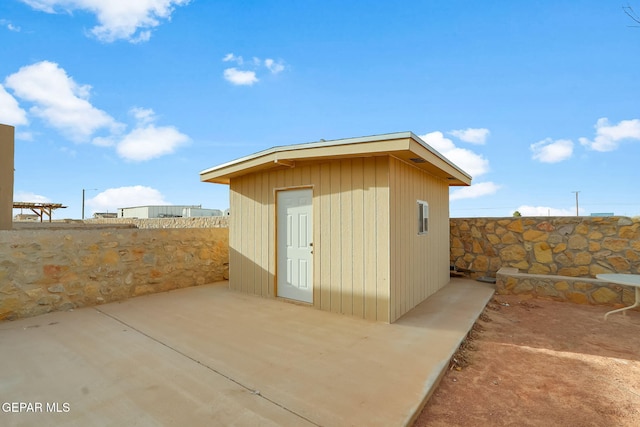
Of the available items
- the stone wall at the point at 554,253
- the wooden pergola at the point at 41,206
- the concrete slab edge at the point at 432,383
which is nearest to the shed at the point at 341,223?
the concrete slab edge at the point at 432,383

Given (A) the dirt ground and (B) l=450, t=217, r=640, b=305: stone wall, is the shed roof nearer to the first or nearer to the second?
(B) l=450, t=217, r=640, b=305: stone wall

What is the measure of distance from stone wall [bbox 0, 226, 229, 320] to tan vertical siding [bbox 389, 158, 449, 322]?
468cm

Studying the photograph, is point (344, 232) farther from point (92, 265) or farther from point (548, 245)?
point (548, 245)

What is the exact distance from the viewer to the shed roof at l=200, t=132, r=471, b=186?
3.72m

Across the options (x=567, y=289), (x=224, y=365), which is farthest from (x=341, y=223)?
(x=567, y=289)

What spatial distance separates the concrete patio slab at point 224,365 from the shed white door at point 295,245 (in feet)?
1.54

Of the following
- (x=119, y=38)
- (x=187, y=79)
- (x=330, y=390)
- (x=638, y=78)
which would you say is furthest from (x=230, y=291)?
(x=638, y=78)

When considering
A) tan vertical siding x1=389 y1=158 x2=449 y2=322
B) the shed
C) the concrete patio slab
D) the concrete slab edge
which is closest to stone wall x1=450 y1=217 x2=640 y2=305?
tan vertical siding x1=389 y1=158 x2=449 y2=322

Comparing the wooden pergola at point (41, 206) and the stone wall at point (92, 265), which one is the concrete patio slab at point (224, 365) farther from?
the wooden pergola at point (41, 206)

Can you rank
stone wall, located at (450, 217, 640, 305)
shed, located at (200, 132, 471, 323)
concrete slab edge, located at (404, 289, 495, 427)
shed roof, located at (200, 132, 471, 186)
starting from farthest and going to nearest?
stone wall, located at (450, 217, 640, 305)
shed, located at (200, 132, 471, 323)
shed roof, located at (200, 132, 471, 186)
concrete slab edge, located at (404, 289, 495, 427)

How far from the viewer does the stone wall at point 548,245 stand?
5.80m

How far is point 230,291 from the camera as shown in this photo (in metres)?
6.04

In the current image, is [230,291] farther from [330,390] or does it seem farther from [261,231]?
[330,390]

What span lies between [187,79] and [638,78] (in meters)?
9.38
